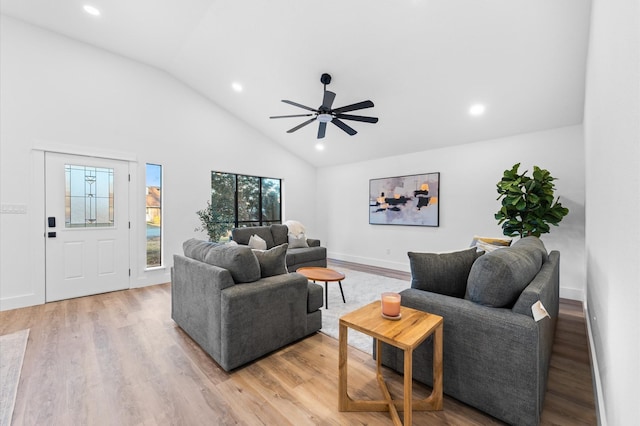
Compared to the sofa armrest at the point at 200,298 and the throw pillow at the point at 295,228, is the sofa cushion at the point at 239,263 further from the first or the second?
the throw pillow at the point at 295,228

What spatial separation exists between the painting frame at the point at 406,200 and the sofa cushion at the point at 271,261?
365 cm

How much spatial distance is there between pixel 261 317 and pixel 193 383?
2.13ft

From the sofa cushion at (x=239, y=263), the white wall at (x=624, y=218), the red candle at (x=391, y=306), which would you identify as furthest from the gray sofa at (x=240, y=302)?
the white wall at (x=624, y=218)

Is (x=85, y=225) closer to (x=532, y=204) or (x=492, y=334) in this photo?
(x=492, y=334)

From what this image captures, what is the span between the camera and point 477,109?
3.96 meters

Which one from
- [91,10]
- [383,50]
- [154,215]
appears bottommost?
[154,215]

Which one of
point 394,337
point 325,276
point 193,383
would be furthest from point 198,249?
point 394,337

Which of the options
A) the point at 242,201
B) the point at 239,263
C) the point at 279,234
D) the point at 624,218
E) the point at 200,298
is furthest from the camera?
the point at 242,201

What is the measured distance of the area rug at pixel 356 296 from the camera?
264 cm

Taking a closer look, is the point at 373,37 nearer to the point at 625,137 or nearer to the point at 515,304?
the point at 625,137

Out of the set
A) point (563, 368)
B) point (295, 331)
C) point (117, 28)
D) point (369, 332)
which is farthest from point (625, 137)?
point (117, 28)

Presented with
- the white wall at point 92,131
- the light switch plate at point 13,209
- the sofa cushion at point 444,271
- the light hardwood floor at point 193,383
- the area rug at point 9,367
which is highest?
the white wall at point 92,131

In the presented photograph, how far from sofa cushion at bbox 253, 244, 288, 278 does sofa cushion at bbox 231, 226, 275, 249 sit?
2.45 meters

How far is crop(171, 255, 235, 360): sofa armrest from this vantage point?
2143mm
